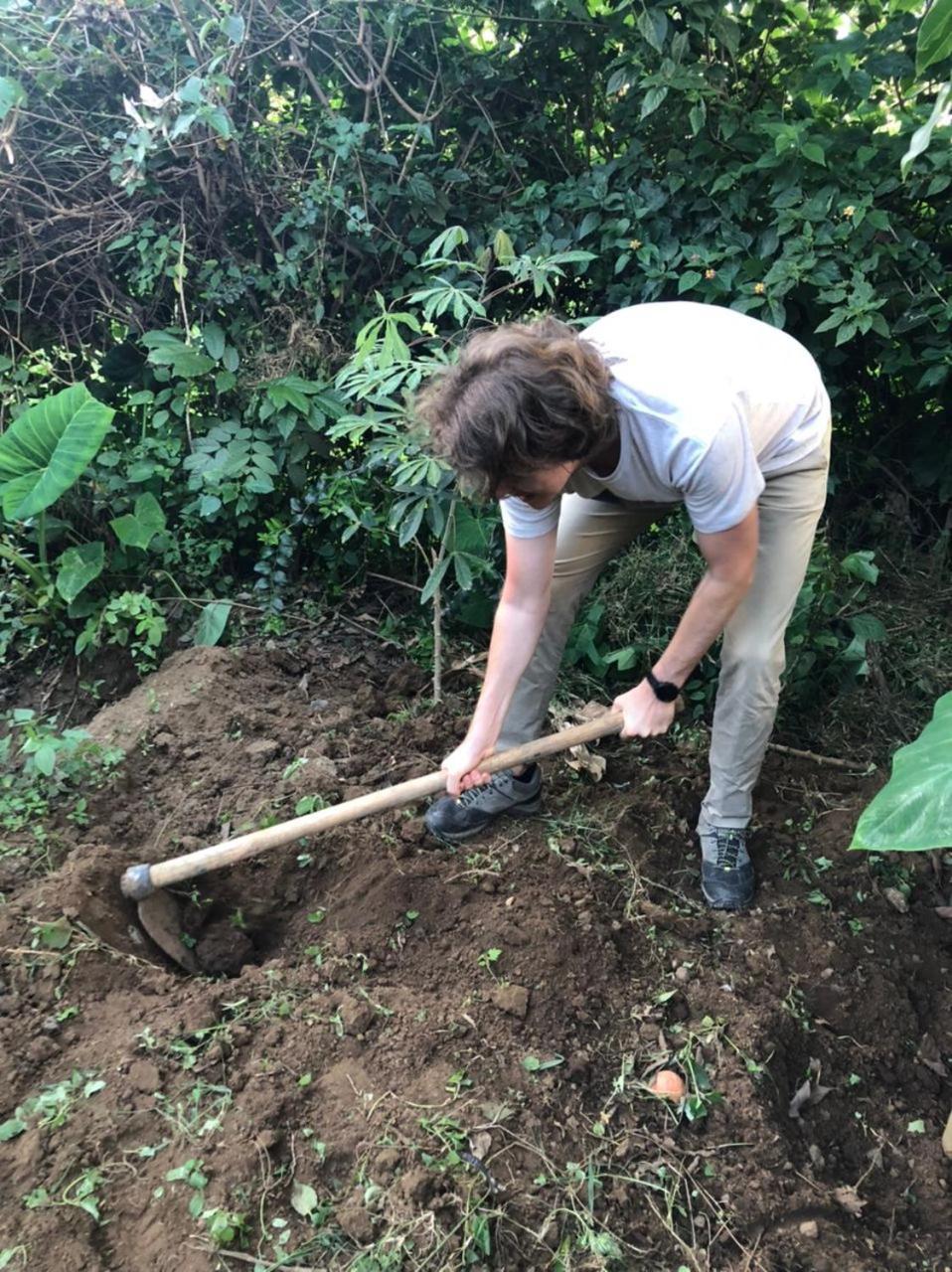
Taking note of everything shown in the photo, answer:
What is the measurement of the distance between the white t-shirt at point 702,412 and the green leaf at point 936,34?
1.95 ft

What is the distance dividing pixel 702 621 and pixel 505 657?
1.67 ft

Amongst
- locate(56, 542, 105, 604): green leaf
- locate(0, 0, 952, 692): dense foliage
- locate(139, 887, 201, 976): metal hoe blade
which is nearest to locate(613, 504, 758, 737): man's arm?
locate(0, 0, 952, 692): dense foliage

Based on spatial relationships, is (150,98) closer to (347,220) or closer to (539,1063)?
(347,220)

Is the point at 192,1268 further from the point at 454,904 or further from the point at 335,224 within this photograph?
the point at 335,224

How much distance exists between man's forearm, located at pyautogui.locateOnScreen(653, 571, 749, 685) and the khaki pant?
0.25 meters

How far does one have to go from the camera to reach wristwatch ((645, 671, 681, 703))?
217cm

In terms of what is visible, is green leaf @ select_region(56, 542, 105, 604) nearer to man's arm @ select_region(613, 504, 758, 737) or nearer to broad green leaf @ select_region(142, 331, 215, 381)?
broad green leaf @ select_region(142, 331, 215, 381)

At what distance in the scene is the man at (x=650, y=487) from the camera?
1.69 meters

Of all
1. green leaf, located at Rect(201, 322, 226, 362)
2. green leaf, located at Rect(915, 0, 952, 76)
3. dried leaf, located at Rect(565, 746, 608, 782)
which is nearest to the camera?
green leaf, located at Rect(915, 0, 952, 76)

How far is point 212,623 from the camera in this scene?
128 inches

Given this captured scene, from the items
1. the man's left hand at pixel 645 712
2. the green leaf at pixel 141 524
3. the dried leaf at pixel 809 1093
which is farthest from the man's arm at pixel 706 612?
the green leaf at pixel 141 524

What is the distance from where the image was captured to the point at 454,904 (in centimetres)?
241

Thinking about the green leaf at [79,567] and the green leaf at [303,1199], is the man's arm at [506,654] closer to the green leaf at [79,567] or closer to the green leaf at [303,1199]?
the green leaf at [303,1199]

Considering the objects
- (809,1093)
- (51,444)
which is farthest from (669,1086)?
(51,444)
